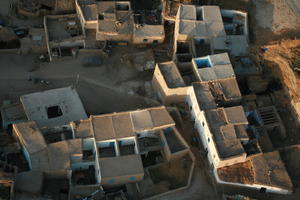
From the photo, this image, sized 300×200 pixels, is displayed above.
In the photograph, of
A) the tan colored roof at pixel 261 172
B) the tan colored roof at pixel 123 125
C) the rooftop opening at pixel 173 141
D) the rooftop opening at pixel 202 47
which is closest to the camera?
the tan colored roof at pixel 261 172

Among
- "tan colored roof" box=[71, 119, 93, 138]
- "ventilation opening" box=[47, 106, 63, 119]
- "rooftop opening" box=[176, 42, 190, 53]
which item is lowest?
"ventilation opening" box=[47, 106, 63, 119]

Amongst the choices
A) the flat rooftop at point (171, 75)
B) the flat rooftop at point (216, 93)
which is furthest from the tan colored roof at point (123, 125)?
the flat rooftop at point (216, 93)

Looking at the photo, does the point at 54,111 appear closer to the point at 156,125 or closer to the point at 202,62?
the point at 156,125

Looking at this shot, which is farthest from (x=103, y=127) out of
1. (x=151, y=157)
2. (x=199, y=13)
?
(x=199, y=13)

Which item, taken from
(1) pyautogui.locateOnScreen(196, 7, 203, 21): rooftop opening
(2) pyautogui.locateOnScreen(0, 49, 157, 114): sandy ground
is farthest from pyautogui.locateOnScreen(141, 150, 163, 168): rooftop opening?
(1) pyautogui.locateOnScreen(196, 7, 203, 21): rooftop opening

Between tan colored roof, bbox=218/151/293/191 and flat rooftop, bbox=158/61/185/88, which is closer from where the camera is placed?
tan colored roof, bbox=218/151/293/191

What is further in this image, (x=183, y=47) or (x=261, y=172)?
(x=183, y=47)

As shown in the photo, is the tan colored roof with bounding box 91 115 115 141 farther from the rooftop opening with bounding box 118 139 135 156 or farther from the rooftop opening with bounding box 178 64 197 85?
the rooftop opening with bounding box 178 64 197 85

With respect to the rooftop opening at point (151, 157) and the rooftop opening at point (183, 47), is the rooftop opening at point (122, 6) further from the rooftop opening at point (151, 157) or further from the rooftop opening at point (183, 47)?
the rooftop opening at point (151, 157)
